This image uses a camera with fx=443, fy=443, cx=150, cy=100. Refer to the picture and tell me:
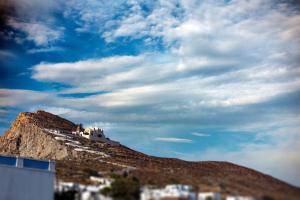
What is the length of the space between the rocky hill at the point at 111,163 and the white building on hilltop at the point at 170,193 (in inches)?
15.9

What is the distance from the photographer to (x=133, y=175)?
667 inches

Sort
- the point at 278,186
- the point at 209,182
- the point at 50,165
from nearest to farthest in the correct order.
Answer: the point at 278,186, the point at 209,182, the point at 50,165

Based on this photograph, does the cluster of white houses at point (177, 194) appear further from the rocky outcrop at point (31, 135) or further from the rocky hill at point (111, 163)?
the rocky outcrop at point (31, 135)

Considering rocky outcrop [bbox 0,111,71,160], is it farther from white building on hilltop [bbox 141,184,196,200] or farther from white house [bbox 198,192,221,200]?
white house [bbox 198,192,221,200]

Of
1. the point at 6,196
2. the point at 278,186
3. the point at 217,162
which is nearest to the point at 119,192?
the point at 278,186

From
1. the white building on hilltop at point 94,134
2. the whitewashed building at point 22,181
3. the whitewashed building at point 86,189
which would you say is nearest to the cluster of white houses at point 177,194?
the whitewashed building at point 86,189

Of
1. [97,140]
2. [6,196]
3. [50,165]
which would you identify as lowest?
[6,196]

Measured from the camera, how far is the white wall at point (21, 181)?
60.1ft

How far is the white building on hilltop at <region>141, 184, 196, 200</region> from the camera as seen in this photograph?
481 inches

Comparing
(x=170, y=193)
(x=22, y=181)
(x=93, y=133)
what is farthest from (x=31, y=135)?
(x=170, y=193)

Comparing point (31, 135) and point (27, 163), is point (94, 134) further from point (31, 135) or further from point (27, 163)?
point (27, 163)

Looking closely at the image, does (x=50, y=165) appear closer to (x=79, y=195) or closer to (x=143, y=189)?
(x=79, y=195)

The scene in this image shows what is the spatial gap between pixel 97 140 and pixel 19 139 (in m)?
11.4

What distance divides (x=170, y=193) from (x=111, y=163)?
15969 millimetres
